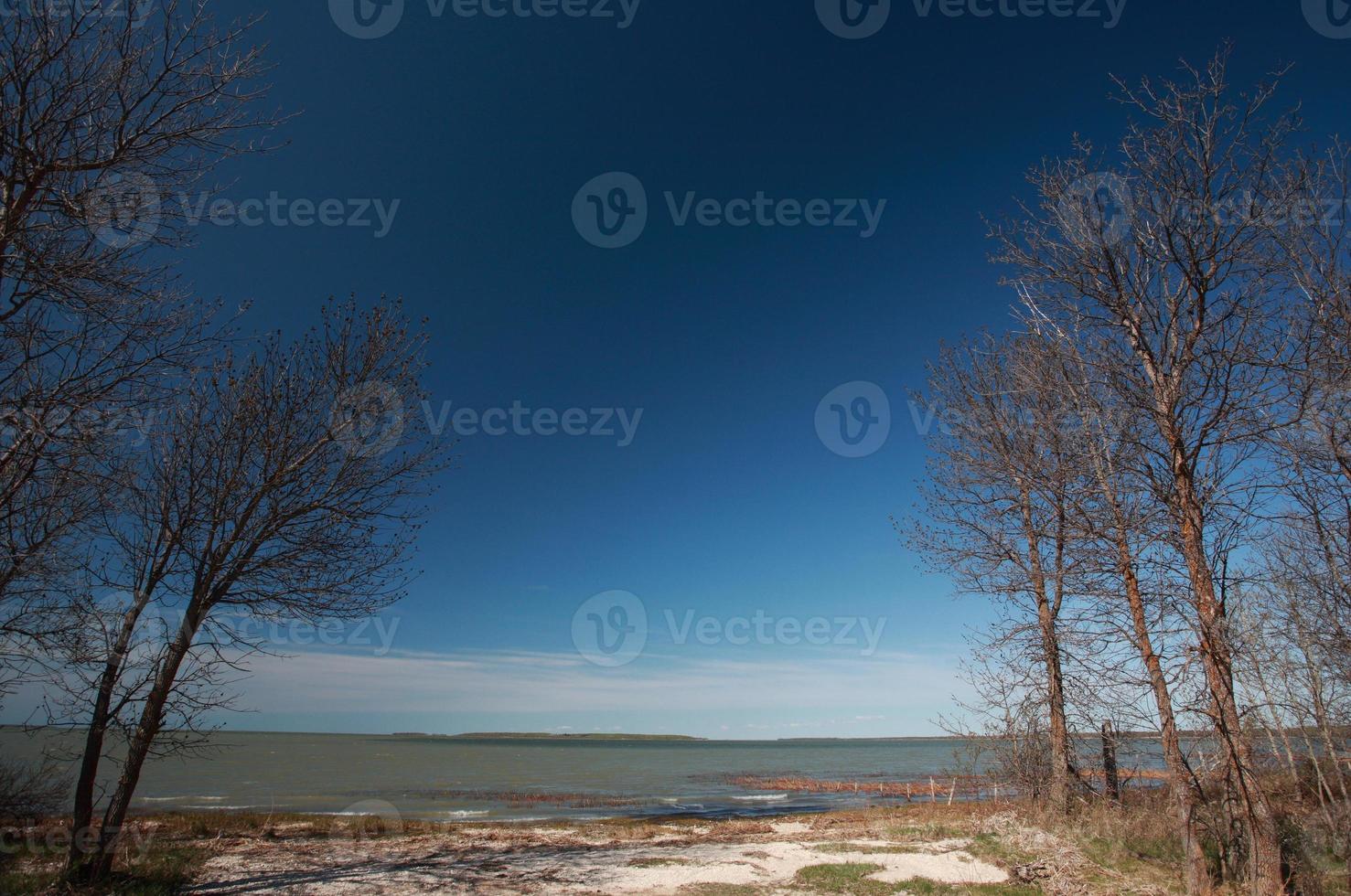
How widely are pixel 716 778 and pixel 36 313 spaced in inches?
2591

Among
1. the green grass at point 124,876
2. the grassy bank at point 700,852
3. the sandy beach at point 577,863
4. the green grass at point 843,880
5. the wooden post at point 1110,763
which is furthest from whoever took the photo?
the wooden post at point 1110,763

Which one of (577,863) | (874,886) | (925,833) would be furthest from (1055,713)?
(577,863)

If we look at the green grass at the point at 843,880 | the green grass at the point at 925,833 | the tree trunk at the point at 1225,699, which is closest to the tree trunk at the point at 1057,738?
the green grass at the point at 925,833

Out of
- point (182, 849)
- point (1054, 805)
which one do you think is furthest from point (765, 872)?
point (182, 849)

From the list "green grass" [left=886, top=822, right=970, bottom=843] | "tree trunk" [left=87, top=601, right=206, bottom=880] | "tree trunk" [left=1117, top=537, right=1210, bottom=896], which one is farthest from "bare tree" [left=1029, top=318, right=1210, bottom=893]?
"tree trunk" [left=87, top=601, right=206, bottom=880]

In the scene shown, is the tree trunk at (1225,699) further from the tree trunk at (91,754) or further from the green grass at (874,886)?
the tree trunk at (91,754)

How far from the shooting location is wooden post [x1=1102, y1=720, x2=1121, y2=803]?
12.1 metres

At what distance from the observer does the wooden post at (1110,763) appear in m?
12.1

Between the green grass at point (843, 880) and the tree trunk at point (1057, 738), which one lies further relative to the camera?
the tree trunk at point (1057, 738)

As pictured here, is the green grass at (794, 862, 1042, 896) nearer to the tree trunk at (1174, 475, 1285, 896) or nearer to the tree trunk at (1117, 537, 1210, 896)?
the tree trunk at (1117, 537, 1210, 896)

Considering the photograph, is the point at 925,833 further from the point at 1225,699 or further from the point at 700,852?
the point at 1225,699

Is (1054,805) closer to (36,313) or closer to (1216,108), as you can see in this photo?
(1216,108)

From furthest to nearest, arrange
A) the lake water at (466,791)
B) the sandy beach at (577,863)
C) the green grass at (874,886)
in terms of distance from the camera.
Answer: the lake water at (466,791)
the sandy beach at (577,863)
the green grass at (874,886)

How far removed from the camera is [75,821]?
31.5ft
